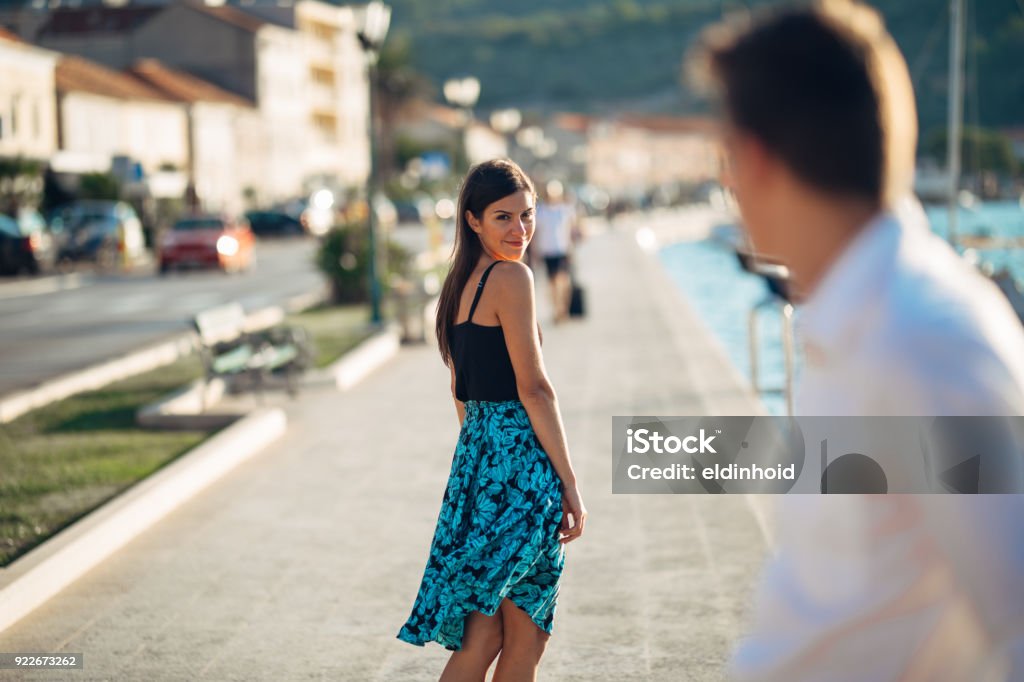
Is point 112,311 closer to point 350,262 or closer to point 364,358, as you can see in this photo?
point 350,262

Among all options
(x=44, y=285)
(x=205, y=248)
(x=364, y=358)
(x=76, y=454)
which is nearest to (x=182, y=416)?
(x=76, y=454)

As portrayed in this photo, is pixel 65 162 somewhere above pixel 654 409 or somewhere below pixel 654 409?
above

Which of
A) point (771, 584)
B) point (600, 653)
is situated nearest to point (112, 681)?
point (600, 653)

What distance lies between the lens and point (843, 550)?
164cm

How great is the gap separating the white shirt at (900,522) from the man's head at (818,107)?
0.23ft

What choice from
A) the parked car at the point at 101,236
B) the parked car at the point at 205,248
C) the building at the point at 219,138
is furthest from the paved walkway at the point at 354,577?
the building at the point at 219,138

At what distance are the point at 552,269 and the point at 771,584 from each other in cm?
1744

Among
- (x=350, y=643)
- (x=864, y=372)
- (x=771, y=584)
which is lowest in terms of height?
(x=350, y=643)

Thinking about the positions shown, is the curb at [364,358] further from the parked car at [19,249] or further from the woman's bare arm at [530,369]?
the parked car at [19,249]

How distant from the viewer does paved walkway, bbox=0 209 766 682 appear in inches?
200

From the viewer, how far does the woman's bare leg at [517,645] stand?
367 centimetres

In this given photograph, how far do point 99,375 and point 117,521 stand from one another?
290 inches

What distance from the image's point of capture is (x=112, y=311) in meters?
24.2

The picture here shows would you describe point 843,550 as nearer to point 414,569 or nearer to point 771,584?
point 771,584
